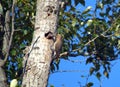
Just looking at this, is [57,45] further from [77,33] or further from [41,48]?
[77,33]

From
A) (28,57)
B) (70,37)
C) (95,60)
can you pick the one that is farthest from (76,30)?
(28,57)

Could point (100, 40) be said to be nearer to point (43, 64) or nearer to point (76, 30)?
point (76, 30)

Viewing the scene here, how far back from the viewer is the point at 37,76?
104 inches

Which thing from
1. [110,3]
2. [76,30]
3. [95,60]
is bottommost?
[95,60]

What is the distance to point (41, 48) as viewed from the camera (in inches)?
108

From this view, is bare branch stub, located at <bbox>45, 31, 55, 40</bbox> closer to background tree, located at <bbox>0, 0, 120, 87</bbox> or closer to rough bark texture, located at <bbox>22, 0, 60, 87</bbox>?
rough bark texture, located at <bbox>22, 0, 60, 87</bbox>

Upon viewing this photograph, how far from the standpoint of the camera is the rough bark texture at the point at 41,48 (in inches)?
104

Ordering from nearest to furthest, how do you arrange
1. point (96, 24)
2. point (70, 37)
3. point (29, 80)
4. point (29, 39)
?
point (29, 80) < point (29, 39) < point (96, 24) < point (70, 37)

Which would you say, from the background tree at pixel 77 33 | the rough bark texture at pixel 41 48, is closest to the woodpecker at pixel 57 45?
the rough bark texture at pixel 41 48

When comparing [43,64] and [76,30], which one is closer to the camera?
[43,64]

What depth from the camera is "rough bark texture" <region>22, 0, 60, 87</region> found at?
264 cm

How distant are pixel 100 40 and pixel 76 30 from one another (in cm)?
37

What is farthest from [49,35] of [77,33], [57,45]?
[77,33]

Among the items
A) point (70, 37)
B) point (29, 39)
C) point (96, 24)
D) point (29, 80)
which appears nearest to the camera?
point (29, 80)
